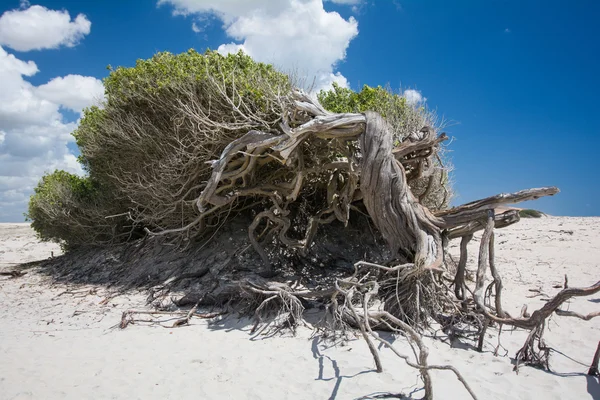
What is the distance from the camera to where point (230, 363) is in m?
5.53

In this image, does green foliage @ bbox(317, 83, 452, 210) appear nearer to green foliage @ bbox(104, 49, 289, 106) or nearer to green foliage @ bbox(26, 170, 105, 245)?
green foliage @ bbox(104, 49, 289, 106)

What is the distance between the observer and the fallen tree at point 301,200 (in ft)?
21.1

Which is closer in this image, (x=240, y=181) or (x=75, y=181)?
(x=240, y=181)

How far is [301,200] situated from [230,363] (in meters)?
5.43

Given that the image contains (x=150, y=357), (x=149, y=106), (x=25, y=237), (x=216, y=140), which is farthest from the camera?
(x=25, y=237)

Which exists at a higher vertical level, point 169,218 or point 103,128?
point 103,128

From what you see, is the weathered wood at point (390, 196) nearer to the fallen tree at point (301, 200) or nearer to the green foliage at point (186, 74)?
the fallen tree at point (301, 200)

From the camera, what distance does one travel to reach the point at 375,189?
7.21m

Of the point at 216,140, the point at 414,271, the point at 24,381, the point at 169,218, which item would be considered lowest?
the point at 24,381

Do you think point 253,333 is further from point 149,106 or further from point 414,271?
point 149,106

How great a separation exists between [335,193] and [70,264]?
9.42m

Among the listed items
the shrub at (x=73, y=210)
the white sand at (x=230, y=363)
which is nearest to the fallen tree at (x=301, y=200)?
the white sand at (x=230, y=363)

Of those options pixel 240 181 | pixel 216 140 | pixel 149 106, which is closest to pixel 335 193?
pixel 240 181

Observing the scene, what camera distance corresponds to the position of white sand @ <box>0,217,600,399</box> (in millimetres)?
4746
